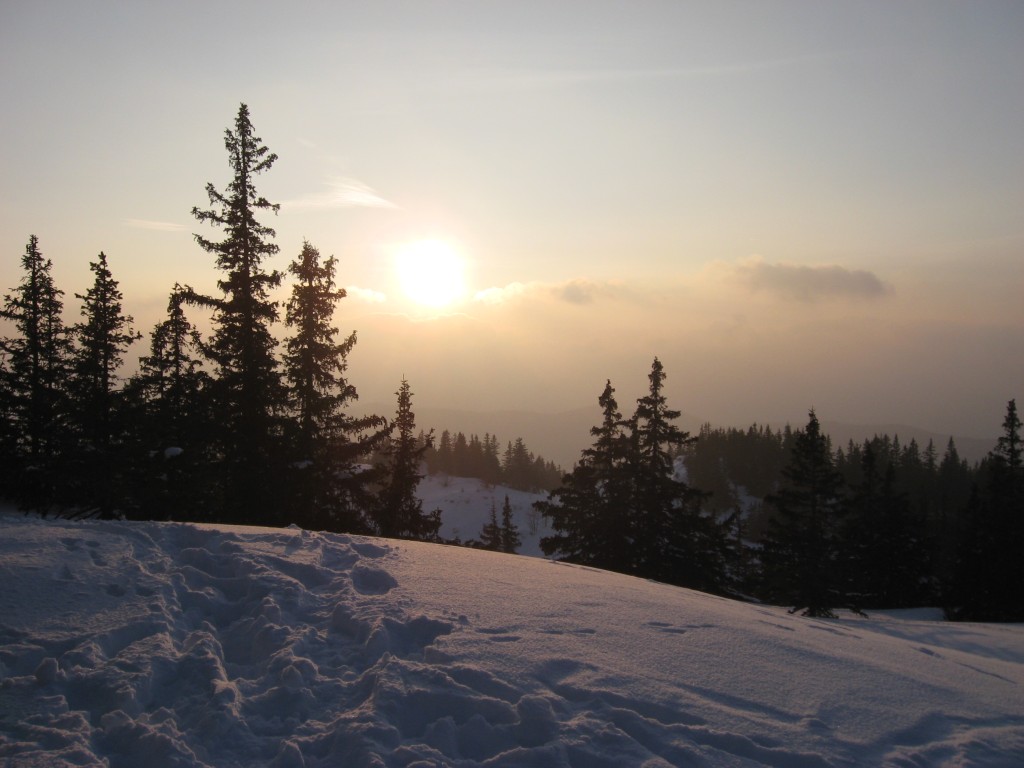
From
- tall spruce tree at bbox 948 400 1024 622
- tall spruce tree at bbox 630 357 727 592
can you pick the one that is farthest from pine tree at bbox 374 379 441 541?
tall spruce tree at bbox 948 400 1024 622

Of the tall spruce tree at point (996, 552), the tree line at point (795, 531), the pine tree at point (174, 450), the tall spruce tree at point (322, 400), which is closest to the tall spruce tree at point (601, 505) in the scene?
the tree line at point (795, 531)

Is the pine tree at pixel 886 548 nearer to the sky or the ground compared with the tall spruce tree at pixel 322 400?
nearer to the ground

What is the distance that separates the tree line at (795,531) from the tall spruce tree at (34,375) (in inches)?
879

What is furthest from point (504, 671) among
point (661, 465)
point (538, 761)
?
point (661, 465)

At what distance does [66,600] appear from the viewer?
6.07 metres

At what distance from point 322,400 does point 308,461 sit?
256 cm

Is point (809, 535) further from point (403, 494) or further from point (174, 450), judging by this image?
point (174, 450)

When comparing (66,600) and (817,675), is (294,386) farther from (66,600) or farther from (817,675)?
(817,675)

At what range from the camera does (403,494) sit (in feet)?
86.5

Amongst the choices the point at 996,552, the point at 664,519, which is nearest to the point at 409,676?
the point at 664,519

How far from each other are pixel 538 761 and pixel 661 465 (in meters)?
25.4

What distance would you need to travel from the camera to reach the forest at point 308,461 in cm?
1962

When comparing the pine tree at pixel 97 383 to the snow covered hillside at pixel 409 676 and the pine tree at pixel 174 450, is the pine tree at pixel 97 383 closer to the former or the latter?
the pine tree at pixel 174 450

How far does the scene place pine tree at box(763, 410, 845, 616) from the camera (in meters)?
25.4
